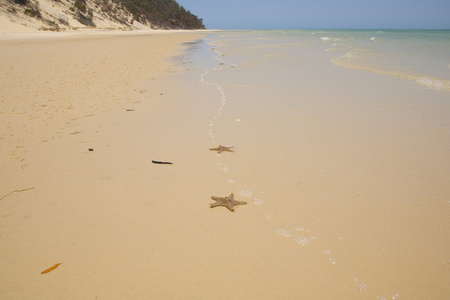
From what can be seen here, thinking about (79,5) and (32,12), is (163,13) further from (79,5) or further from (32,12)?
(32,12)

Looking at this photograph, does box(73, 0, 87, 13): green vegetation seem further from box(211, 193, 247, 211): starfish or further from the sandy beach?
box(211, 193, 247, 211): starfish

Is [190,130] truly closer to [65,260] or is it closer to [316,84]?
[65,260]

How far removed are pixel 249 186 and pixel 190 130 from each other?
7.06ft

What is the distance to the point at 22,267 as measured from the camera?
2.25 m

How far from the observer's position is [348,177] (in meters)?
3.58

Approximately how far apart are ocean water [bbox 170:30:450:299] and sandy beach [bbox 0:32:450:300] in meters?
0.02

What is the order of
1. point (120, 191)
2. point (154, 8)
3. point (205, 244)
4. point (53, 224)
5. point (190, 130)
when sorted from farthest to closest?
point (154, 8)
point (190, 130)
point (120, 191)
point (53, 224)
point (205, 244)

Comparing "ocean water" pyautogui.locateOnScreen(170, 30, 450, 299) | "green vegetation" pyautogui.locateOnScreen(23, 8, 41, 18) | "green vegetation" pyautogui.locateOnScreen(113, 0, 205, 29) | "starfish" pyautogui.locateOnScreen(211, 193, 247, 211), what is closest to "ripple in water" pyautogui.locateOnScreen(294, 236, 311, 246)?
"ocean water" pyautogui.locateOnScreen(170, 30, 450, 299)

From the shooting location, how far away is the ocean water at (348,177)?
2314mm

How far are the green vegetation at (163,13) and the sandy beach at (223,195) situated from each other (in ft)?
201

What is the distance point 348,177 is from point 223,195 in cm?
172

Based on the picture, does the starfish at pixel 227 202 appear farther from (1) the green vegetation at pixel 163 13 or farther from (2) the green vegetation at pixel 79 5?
(1) the green vegetation at pixel 163 13

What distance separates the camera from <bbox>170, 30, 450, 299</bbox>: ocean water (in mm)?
2314

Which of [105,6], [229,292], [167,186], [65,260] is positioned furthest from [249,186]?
[105,6]
